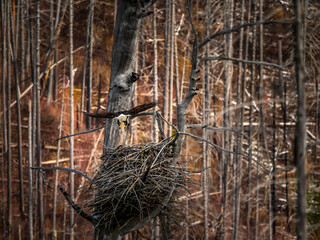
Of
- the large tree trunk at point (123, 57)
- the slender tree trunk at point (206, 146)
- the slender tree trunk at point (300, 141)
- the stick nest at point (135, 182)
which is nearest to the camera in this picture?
the slender tree trunk at point (300, 141)

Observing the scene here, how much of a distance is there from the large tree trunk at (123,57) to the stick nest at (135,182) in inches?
14.5

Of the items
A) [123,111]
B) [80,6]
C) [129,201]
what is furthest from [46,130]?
[129,201]

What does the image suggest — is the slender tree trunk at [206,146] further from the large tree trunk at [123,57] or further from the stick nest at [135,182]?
the stick nest at [135,182]

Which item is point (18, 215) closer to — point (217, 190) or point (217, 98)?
point (217, 190)

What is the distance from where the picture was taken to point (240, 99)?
7199 mm

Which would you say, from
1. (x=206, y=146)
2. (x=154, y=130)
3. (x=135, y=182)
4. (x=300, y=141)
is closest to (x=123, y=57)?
(x=135, y=182)

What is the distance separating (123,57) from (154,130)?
2970 mm

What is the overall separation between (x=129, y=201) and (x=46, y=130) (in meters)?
6.68

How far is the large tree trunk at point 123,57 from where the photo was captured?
107 inches

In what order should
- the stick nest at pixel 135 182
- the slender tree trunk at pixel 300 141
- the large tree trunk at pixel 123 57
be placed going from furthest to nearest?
the large tree trunk at pixel 123 57 < the stick nest at pixel 135 182 < the slender tree trunk at pixel 300 141

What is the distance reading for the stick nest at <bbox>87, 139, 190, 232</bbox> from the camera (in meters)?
2.18

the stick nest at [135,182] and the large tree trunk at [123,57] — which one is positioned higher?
the large tree trunk at [123,57]

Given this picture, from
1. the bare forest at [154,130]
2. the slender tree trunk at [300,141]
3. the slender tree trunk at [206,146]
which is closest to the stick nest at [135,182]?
the bare forest at [154,130]

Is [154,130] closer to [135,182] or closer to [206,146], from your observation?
[206,146]
